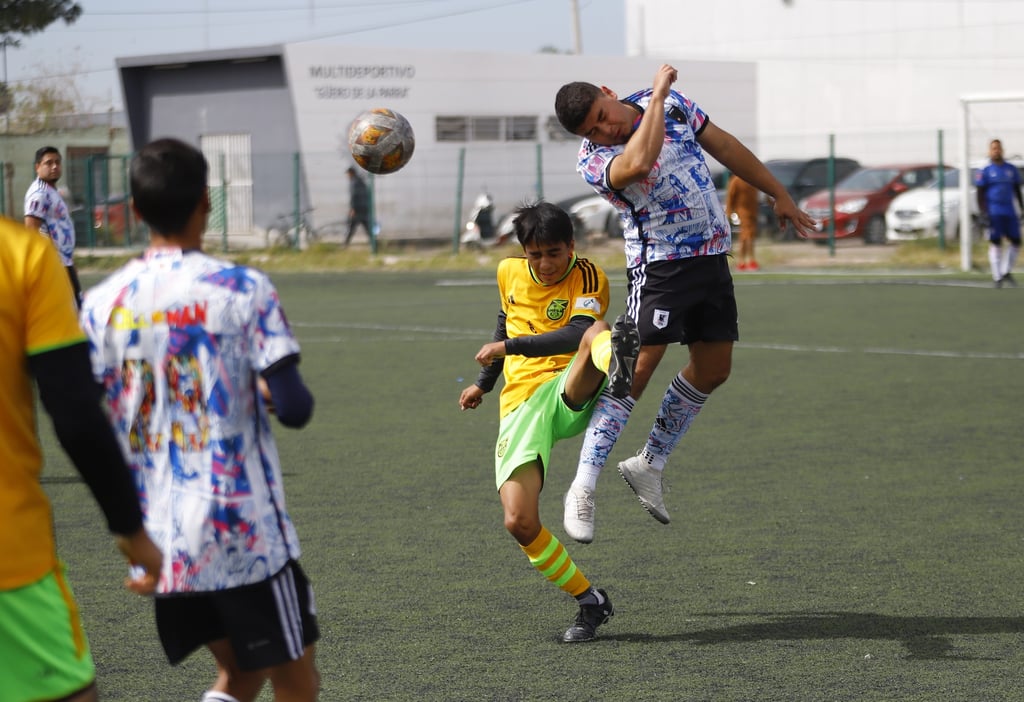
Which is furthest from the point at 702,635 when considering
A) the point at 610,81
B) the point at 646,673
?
the point at 610,81

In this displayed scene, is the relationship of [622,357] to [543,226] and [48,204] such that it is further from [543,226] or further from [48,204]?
[48,204]

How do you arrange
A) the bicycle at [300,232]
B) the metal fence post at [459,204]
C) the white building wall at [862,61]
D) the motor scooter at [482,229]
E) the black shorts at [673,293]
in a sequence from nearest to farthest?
the black shorts at [673,293] < the motor scooter at [482,229] < the metal fence post at [459,204] < the bicycle at [300,232] < the white building wall at [862,61]

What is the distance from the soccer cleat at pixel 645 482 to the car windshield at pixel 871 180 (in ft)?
84.1

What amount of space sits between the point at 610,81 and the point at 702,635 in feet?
113

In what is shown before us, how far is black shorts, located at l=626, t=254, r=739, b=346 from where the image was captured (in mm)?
6148

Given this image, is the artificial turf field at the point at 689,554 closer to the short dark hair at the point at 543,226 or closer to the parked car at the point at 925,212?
the short dark hair at the point at 543,226

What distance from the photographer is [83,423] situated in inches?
110

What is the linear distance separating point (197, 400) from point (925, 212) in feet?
90.3

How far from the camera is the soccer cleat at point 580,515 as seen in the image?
5.59 metres

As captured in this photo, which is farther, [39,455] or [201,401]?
[201,401]

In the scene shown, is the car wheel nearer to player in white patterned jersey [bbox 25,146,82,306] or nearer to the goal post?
the goal post

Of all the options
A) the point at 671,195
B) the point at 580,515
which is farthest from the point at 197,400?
the point at 671,195

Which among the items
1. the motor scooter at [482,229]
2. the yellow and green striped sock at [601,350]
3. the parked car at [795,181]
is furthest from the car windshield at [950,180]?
the yellow and green striped sock at [601,350]

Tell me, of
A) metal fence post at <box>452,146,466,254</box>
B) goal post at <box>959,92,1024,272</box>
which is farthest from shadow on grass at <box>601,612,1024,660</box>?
metal fence post at <box>452,146,466,254</box>
